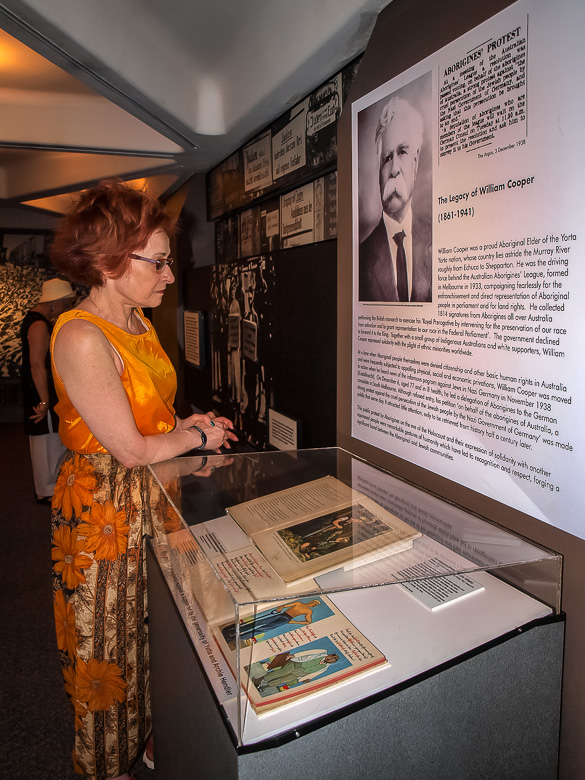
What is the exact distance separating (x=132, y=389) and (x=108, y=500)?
0.34 meters

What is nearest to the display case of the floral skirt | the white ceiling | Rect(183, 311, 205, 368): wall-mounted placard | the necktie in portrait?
the floral skirt

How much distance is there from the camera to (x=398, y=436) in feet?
5.70

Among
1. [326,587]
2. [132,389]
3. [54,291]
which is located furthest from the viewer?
[54,291]

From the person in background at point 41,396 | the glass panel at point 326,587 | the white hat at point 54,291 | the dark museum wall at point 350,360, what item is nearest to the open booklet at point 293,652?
the glass panel at point 326,587

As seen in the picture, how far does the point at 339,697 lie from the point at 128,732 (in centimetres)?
119

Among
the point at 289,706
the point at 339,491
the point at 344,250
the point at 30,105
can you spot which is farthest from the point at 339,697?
the point at 30,105

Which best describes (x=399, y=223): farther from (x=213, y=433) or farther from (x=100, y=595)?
(x=100, y=595)

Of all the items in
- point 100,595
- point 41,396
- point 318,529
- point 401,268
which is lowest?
point 100,595

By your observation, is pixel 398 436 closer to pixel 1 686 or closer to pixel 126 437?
pixel 126 437

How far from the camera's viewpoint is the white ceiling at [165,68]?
7.20 ft

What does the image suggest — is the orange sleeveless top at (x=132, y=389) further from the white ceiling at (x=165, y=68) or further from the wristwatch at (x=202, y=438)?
the white ceiling at (x=165, y=68)

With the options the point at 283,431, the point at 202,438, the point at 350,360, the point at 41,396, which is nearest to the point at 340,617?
the point at 202,438

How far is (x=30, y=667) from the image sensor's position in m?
2.65

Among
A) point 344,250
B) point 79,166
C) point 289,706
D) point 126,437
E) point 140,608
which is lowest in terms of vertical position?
point 140,608
